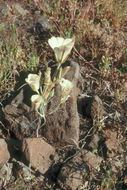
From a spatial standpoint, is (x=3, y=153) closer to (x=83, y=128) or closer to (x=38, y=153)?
(x=38, y=153)

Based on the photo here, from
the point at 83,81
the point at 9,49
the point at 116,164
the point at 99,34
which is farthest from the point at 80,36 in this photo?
the point at 116,164

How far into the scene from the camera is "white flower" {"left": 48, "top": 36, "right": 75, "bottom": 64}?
1.68m

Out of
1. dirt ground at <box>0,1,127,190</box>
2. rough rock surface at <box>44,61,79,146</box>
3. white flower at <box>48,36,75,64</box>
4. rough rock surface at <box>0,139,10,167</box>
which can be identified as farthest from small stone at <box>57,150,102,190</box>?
white flower at <box>48,36,75,64</box>

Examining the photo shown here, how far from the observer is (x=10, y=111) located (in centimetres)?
220

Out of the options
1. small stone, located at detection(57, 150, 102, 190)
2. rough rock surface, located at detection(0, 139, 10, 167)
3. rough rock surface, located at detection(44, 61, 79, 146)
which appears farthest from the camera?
rough rock surface, located at detection(44, 61, 79, 146)

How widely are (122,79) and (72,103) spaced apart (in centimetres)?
72

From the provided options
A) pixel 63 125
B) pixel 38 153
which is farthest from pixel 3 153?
pixel 63 125

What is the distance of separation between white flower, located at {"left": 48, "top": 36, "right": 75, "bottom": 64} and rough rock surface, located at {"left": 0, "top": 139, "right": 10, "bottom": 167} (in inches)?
31.7

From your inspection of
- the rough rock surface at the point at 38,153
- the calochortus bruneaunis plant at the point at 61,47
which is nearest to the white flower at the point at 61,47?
the calochortus bruneaunis plant at the point at 61,47

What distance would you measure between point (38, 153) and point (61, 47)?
0.88 meters

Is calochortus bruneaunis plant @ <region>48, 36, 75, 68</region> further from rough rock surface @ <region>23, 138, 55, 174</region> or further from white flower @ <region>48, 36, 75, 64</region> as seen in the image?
rough rock surface @ <region>23, 138, 55, 174</region>

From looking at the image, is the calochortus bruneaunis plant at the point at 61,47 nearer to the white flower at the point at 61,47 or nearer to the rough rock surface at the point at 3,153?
the white flower at the point at 61,47

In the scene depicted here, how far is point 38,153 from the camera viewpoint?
202 centimetres

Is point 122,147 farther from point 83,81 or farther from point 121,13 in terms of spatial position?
point 121,13
